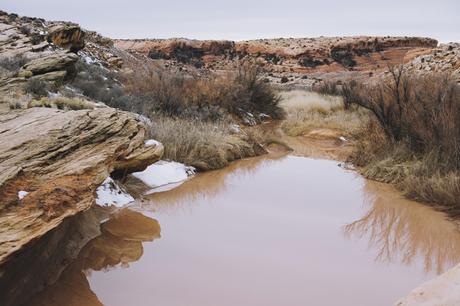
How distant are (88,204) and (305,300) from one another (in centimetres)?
179

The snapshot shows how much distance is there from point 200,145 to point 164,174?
1.35m

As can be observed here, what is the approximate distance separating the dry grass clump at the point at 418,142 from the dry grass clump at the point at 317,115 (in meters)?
2.59

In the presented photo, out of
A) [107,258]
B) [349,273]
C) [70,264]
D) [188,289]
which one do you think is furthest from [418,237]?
[70,264]

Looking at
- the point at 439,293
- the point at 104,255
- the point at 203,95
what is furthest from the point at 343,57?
the point at 439,293

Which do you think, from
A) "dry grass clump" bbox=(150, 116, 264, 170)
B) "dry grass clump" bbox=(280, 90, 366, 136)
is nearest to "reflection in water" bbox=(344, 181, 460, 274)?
"dry grass clump" bbox=(150, 116, 264, 170)

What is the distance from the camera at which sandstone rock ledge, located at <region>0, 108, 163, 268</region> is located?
3121 millimetres

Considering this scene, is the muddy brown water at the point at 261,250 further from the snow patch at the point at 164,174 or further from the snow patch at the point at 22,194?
the snow patch at the point at 22,194

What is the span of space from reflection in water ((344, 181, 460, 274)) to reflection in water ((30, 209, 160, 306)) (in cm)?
226

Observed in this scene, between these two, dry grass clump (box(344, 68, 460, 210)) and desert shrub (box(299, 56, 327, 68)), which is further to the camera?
desert shrub (box(299, 56, 327, 68))

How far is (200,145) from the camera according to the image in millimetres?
8617

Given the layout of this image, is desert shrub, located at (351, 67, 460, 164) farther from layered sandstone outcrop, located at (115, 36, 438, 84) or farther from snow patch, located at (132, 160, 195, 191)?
layered sandstone outcrop, located at (115, 36, 438, 84)

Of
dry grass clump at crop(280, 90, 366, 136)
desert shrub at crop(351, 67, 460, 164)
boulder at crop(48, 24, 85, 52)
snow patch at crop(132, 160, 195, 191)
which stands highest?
boulder at crop(48, 24, 85, 52)

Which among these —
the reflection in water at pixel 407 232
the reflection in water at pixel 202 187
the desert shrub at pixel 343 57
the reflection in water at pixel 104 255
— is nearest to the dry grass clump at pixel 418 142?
the reflection in water at pixel 407 232

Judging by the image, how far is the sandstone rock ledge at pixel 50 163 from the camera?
3.12 metres
